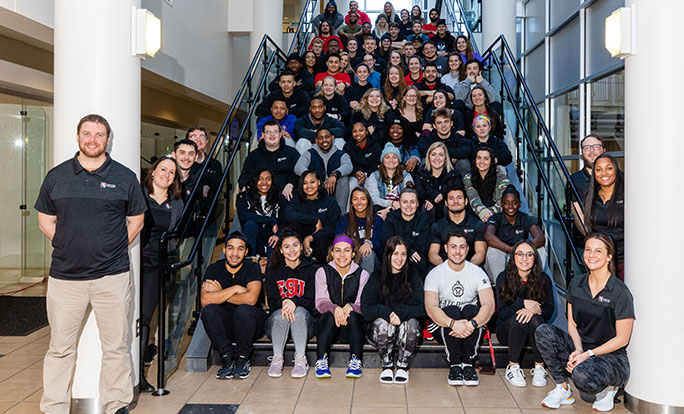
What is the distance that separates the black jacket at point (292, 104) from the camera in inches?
348

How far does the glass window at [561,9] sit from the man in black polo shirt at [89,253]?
712 centimetres

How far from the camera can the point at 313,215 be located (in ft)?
21.6

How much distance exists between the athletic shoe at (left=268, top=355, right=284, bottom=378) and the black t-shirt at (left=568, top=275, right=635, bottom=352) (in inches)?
89.4

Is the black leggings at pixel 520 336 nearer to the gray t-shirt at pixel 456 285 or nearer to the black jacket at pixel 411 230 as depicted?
the gray t-shirt at pixel 456 285

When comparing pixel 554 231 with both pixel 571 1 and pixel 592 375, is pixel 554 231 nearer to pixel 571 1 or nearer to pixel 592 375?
pixel 592 375

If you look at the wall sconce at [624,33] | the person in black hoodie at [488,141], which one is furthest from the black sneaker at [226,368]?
the person in black hoodie at [488,141]

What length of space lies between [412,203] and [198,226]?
196 centimetres

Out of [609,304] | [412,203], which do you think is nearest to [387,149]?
[412,203]

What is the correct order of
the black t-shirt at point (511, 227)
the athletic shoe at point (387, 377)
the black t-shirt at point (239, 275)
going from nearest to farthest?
the athletic shoe at point (387, 377) < the black t-shirt at point (239, 275) < the black t-shirt at point (511, 227)

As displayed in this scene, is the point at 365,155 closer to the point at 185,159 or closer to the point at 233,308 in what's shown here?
the point at 185,159

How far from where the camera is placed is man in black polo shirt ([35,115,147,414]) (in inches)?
158

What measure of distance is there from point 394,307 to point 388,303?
101mm

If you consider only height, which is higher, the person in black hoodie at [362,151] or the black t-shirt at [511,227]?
the person in black hoodie at [362,151]

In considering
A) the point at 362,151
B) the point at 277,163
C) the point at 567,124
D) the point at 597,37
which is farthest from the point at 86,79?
the point at 567,124
